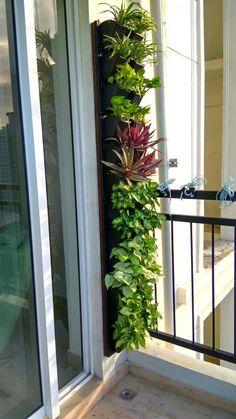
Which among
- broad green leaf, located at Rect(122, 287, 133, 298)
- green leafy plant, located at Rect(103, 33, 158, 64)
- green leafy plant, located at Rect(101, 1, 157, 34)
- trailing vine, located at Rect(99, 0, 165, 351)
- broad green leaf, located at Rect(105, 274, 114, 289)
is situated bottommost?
broad green leaf, located at Rect(122, 287, 133, 298)

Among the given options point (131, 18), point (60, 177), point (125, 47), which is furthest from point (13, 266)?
point (131, 18)

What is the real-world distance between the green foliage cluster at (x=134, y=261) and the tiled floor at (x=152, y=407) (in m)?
0.28

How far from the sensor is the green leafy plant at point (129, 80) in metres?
1.63

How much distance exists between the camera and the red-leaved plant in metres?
1.69

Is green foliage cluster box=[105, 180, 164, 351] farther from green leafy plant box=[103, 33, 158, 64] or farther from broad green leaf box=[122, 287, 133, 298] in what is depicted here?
green leafy plant box=[103, 33, 158, 64]

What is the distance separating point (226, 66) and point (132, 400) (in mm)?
4013

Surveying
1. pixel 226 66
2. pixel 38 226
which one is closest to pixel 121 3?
pixel 38 226

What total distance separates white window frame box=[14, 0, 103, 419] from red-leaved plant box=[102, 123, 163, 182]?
5.4 inches

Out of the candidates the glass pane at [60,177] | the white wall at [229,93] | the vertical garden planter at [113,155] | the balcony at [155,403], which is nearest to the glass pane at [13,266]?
the glass pane at [60,177]

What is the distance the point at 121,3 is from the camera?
181 centimetres

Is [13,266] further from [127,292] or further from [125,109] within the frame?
[125,109]

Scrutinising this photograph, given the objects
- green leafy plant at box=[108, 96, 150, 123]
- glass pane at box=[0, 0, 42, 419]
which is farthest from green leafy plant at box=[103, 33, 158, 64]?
glass pane at box=[0, 0, 42, 419]

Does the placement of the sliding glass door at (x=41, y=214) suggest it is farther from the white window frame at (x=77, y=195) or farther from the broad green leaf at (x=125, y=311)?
the broad green leaf at (x=125, y=311)

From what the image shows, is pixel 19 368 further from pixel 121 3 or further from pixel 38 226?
pixel 121 3
